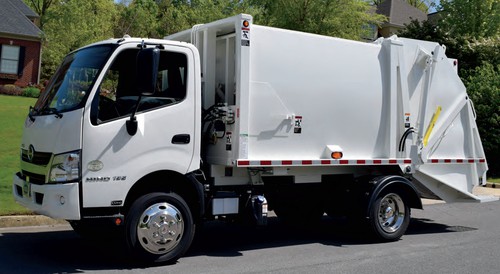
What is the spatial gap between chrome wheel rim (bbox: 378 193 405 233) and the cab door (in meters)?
3.42

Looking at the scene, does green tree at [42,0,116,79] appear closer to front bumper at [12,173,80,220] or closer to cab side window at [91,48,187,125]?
cab side window at [91,48,187,125]

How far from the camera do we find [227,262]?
275 inches

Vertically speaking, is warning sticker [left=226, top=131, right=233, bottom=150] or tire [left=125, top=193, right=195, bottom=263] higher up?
warning sticker [left=226, top=131, right=233, bottom=150]

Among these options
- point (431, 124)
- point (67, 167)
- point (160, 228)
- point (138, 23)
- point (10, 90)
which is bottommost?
point (160, 228)

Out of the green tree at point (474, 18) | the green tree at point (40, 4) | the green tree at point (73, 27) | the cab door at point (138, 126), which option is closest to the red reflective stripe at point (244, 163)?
the cab door at point (138, 126)

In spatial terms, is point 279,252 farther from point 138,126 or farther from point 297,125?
point 138,126

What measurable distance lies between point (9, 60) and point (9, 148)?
2100cm

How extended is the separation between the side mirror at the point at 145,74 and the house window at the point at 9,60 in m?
28.9

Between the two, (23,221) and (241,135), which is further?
(23,221)

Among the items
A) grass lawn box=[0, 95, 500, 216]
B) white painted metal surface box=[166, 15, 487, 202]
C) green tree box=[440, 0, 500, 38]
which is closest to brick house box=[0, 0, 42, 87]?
grass lawn box=[0, 95, 500, 216]

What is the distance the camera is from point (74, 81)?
6.59 m

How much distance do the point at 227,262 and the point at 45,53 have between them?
30.4 metres

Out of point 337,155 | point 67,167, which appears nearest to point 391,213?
point 337,155

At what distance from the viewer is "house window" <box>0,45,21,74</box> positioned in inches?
1256
